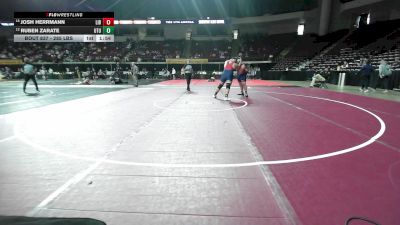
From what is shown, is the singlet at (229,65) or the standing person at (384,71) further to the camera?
the standing person at (384,71)

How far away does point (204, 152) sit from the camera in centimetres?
494

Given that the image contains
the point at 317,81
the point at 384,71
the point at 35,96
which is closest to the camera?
the point at 35,96

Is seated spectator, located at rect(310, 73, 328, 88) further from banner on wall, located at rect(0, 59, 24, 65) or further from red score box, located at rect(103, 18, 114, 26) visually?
banner on wall, located at rect(0, 59, 24, 65)

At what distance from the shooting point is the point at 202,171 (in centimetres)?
402

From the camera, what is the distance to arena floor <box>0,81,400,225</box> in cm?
288

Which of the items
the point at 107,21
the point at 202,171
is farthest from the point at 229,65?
the point at 202,171

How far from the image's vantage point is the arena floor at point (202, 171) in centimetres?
288

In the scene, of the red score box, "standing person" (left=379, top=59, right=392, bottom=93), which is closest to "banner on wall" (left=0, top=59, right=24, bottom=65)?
the red score box

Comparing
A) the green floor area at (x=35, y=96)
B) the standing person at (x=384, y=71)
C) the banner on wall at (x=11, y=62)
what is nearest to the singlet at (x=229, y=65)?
the green floor area at (x=35, y=96)

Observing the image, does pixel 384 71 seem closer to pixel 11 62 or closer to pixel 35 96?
pixel 35 96
